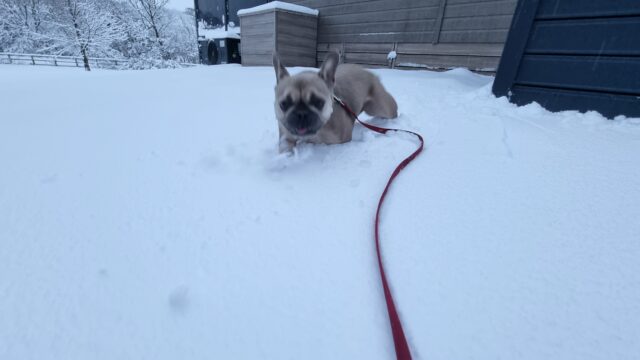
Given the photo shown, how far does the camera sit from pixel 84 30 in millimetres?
16984

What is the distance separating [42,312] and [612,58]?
4.03 meters

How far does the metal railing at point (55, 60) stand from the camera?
16.2 metres

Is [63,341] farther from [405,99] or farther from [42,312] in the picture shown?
[405,99]

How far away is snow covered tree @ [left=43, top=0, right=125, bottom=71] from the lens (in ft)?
54.2

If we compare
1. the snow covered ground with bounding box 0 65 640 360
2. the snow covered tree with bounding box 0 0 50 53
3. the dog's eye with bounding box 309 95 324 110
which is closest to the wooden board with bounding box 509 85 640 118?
the snow covered ground with bounding box 0 65 640 360

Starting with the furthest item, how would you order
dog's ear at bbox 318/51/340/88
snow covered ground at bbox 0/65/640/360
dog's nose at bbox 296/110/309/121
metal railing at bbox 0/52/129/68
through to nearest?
metal railing at bbox 0/52/129/68, dog's ear at bbox 318/51/340/88, dog's nose at bbox 296/110/309/121, snow covered ground at bbox 0/65/640/360

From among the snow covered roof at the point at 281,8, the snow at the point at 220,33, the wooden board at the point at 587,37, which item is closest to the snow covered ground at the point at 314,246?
the wooden board at the point at 587,37

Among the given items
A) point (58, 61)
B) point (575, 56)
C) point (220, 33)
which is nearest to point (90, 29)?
point (58, 61)

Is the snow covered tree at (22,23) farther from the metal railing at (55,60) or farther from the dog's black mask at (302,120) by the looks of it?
the dog's black mask at (302,120)

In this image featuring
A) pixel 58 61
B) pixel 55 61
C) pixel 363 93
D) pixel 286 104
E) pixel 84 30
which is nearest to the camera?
pixel 286 104

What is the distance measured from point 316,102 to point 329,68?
0.38m

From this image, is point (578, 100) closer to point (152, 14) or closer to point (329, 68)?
point (329, 68)

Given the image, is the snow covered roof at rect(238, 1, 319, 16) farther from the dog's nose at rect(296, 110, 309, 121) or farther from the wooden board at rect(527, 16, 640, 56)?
the dog's nose at rect(296, 110, 309, 121)

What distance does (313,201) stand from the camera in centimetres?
149
